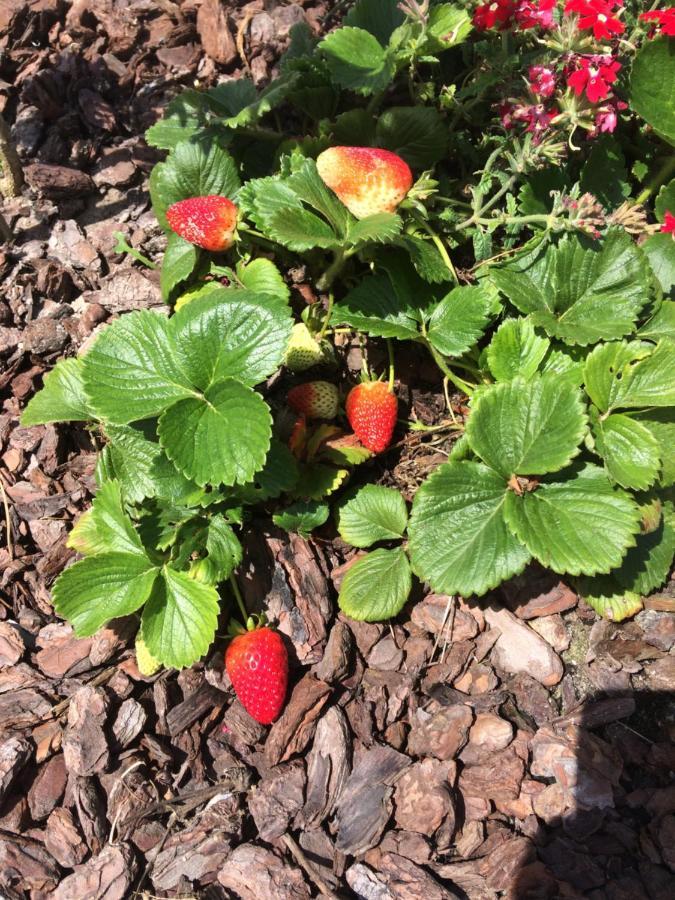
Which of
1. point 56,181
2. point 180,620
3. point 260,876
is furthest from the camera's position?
point 56,181

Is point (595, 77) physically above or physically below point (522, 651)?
above

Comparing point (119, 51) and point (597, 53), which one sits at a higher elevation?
point (597, 53)

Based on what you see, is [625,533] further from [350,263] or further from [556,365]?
[350,263]

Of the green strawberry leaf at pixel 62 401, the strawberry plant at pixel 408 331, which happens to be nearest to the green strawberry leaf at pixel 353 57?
the strawberry plant at pixel 408 331

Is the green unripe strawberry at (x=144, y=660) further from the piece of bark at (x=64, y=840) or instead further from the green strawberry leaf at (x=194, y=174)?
the green strawberry leaf at (x=194, y=174)

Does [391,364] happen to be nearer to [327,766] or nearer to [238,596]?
[238,596]

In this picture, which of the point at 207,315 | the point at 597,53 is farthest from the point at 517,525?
the point at 597,53

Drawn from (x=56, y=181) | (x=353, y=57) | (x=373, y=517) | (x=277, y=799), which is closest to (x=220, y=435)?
(x=373, y=517)
